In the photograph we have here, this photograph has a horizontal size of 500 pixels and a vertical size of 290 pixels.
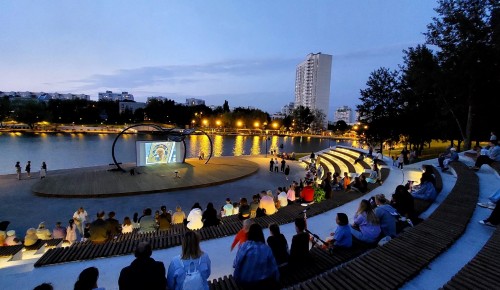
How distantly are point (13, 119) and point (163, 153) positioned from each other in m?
104

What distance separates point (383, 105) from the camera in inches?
1084

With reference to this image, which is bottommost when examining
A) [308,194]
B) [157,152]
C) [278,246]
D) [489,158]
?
[308,194]

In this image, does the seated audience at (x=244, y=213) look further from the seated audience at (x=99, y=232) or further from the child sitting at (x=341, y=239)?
the seated audience at (x=99, y=232)

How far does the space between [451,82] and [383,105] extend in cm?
860

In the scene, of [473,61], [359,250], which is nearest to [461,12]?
[473,61]

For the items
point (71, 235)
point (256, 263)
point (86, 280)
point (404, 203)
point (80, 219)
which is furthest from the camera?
point (80, 219)

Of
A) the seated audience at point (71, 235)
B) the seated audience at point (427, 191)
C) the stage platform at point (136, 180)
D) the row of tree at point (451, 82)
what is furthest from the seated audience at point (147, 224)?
the row of tree at point (451, 82)

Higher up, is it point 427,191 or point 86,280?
point 86,280

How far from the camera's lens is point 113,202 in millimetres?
14414

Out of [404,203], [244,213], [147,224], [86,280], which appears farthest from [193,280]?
[147,224]

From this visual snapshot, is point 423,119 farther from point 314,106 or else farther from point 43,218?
point 314,106

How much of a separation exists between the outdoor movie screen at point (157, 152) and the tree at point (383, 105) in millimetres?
20066

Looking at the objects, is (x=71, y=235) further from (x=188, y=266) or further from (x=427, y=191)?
(x=427, y=191)

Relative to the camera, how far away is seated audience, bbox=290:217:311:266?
438 cm
